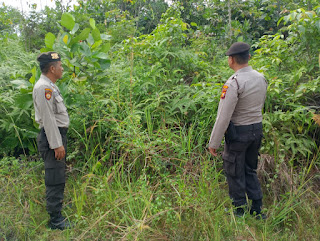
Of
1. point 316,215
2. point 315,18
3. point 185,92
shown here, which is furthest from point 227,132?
point 315,18

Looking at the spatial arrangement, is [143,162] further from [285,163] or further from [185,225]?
[285,163]

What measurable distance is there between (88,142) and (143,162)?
865 mm

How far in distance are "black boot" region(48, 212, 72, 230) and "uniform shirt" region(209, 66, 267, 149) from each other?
1734 mm

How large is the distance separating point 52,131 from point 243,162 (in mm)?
1974

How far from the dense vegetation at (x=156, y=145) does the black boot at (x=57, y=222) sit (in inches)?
4.2

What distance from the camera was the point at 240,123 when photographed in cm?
316

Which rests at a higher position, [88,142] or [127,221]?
[88,142]

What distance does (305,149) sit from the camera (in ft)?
12.2

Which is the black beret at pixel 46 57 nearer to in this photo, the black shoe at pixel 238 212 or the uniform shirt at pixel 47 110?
the uniform shirt at pixel 47 110

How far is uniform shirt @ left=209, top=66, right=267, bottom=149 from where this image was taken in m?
3.04

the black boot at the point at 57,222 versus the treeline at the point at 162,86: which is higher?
the treeline at the point at 162,86

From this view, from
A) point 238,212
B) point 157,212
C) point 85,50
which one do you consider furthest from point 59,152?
point 238,212

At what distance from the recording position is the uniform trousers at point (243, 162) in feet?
10.3

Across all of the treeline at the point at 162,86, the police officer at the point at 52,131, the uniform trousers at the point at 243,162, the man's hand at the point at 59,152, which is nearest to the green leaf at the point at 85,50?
the treeline at the point at 162,86
